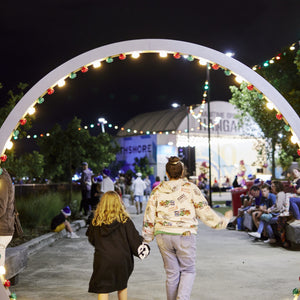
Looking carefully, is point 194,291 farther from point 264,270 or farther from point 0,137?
point 0,137

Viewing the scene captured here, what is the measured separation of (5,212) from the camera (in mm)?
5707

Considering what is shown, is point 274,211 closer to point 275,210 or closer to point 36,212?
point 275,210

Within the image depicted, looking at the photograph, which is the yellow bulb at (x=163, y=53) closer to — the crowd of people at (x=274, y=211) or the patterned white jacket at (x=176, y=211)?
the patterned white jacket at (x=176, y=211)

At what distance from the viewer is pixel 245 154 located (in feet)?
166

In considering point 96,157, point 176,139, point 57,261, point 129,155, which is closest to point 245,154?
point 176,139

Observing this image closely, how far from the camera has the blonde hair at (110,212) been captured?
479 centimetres

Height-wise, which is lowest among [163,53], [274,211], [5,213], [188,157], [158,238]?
[274,211]

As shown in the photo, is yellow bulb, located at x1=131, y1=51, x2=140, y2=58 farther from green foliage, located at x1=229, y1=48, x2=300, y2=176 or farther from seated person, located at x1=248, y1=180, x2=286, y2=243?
green foliage, located at x1=229, y1=48, x2=300, y2=176

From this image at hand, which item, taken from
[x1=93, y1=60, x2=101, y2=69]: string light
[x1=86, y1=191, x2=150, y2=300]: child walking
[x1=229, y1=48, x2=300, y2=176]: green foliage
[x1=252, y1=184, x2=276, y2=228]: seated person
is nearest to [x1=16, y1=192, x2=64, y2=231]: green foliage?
[x1=252, y1=184, x2=276, y2=228]: seated person

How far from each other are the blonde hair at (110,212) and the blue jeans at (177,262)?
1.60ft

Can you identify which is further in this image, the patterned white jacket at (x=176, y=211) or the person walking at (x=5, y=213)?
the person walking at (x=5, y=213)

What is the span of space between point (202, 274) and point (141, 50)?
3895mm

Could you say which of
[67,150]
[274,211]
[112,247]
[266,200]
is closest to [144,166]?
[67,150]

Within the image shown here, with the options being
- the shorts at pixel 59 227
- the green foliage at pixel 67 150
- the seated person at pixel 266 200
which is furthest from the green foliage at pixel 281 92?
the green foliage at pixel 67 150
